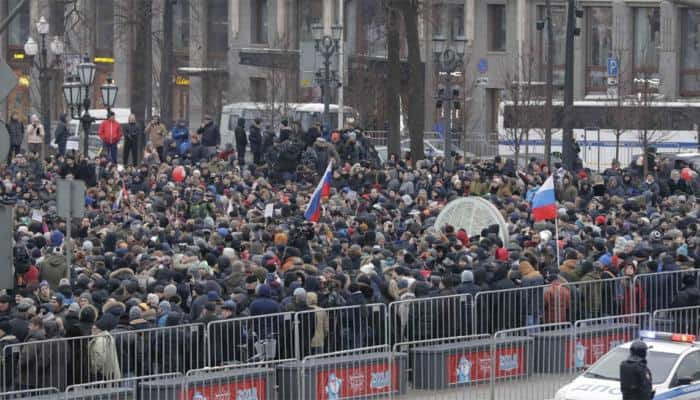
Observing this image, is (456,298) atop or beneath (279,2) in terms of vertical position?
beneath

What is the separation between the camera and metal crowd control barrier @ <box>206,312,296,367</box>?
1934 centimetres

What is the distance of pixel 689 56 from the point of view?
7706 centimetres

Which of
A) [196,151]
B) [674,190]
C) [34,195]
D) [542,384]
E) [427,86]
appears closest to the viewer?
[542,384]

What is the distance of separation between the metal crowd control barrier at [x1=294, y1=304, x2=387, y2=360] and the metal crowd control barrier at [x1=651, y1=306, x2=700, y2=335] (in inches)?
164

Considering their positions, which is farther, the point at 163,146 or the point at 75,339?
the point at 163,146

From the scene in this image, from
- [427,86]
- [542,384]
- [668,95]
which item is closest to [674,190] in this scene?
[542,384]

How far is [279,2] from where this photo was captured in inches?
3314

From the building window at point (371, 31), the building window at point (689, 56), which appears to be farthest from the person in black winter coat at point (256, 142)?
the building window at point (689, 56)

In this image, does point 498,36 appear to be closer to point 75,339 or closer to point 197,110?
point 197,110

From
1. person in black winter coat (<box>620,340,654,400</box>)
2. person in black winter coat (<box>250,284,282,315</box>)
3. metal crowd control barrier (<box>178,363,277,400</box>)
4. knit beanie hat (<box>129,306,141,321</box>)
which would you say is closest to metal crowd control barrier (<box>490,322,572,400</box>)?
person in black winter coat (<box>250,284,282,315</box>)

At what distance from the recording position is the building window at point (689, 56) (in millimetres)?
76750

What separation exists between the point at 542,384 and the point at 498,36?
211ft

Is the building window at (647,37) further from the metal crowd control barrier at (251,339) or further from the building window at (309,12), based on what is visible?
the metal crowd control barrier at (251,339)

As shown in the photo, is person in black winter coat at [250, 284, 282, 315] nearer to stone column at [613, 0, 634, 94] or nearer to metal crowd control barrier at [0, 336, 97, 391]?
metal crowd control barrier at [0, 336, 97, 391]
